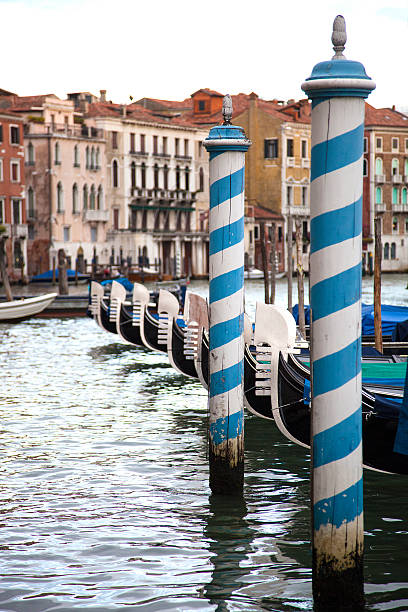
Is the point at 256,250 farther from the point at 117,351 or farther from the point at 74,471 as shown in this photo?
the point at 74,471

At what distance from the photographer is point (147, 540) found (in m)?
4.07

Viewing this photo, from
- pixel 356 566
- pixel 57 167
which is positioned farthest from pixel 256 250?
pixel 356 566

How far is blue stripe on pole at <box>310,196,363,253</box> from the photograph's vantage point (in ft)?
8.89

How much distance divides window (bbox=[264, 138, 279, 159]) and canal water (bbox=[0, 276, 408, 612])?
35800 millimetres

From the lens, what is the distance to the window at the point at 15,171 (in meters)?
32.3

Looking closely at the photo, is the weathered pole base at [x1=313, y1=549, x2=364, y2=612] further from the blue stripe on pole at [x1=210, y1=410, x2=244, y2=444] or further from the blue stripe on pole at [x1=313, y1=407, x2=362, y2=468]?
the blue stripe on pole at [x1=210, y1=410, x2=244, y2=444]

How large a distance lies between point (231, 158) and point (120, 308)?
687cm

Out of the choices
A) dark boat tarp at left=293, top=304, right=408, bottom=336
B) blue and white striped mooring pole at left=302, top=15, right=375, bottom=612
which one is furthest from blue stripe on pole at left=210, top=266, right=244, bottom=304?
dark boat tarp at left=293, top=304, right=408, bottom=336

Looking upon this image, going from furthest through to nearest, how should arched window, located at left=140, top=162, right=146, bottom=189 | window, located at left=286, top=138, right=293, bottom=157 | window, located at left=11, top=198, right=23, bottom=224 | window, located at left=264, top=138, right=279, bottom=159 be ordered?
window, located at left=286, top=138, right=293, bottom=157 → window, located at left=264, top=138, right=279, bottom=159 → arched window, located at left=140, top=162, right=146, bottom=189 → window, located at left=11, top=198, right=23, bottom=224

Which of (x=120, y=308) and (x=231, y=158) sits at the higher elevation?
(x=231, y=158)

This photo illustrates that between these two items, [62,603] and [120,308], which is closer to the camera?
[62,603]

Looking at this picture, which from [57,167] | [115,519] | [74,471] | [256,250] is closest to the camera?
[115,519]

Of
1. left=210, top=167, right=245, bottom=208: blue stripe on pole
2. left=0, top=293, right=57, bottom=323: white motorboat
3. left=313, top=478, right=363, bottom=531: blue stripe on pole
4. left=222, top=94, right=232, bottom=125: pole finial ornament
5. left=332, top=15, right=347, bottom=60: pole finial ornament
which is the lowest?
left=0, top=293, right=57, bottom=323: white motorboat

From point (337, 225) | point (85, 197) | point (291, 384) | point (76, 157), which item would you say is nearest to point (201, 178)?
point (85, 197)
